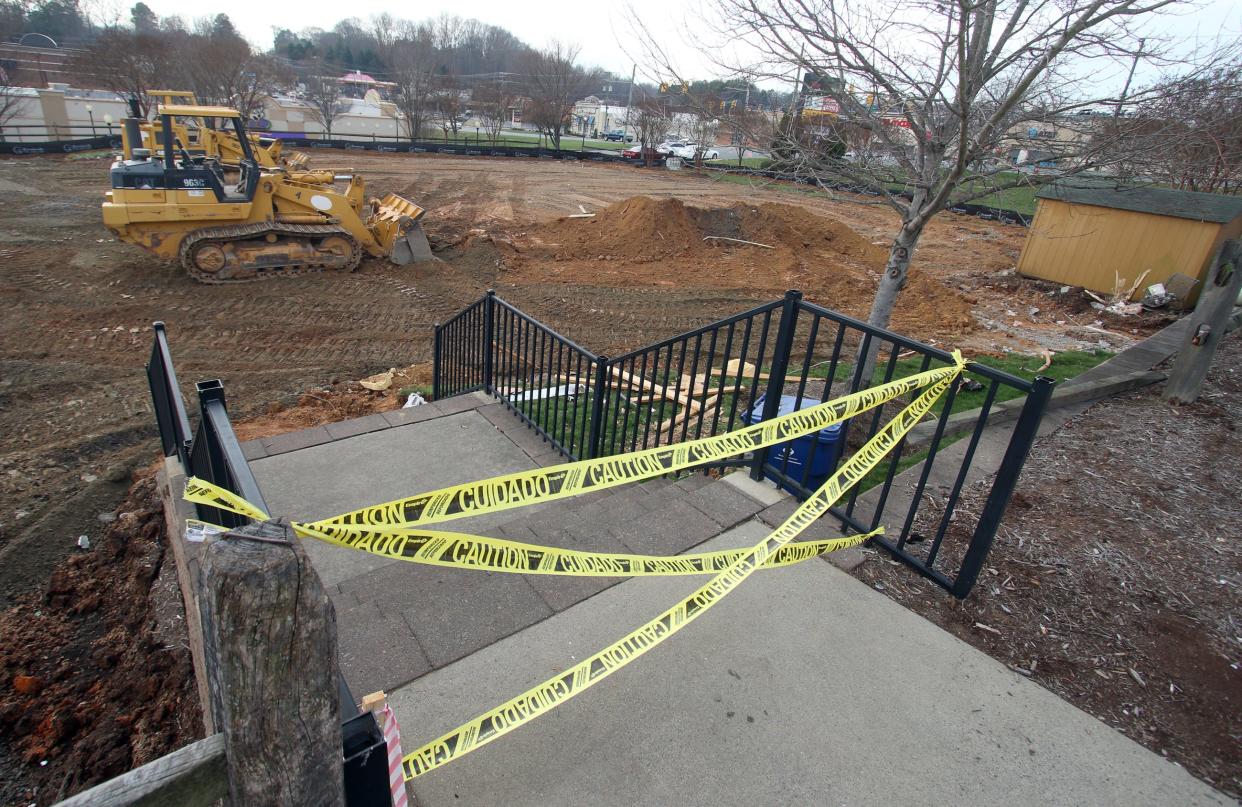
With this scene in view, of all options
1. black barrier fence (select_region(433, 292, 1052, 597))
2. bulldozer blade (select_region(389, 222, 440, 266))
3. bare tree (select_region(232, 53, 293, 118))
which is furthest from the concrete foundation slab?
bare tree (select_region(232, 53, 293, 118))

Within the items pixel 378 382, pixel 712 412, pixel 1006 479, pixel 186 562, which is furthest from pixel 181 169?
pixel 1006 479

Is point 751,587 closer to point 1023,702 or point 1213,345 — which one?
point 1023,702

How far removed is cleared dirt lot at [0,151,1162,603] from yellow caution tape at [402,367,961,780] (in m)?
4.67

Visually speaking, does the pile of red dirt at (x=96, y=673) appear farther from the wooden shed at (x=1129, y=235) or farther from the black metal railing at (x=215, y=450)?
the wooden shed at (x=1129, y=235)

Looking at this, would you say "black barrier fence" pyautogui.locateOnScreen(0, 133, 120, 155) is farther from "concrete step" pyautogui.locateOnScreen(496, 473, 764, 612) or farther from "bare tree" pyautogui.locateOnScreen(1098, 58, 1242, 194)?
"bare tree" pyautogui.locateOnScreen(1098, 58, 1242, 194)

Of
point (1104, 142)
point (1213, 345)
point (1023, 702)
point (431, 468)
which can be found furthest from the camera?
point (1213, 345)

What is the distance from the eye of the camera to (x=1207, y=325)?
20.5ft

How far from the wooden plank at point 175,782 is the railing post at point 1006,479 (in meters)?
2.95

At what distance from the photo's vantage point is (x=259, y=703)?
49.3 inches

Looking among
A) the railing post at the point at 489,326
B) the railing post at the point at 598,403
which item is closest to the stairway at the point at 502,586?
the railing post at the point at 598,403

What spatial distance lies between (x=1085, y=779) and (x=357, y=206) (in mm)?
15588

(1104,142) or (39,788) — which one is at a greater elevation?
(1104,142)

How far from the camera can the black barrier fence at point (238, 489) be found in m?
1.54

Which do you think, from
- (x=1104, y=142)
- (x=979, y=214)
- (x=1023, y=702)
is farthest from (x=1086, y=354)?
(x=979, y=214)
